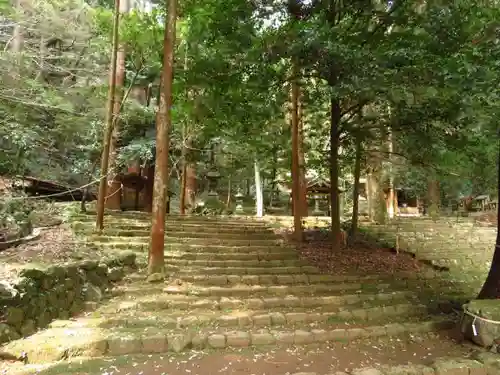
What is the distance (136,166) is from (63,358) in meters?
11.8

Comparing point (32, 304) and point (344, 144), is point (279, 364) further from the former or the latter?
point (344, 144)

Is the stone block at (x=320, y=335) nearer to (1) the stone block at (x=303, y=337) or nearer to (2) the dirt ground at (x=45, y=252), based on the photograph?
(1) the stone block at (x=303, y=337)

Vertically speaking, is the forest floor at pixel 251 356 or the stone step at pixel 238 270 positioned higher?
the stone step at pixel 238 270

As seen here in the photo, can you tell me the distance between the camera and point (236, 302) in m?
A: 5.97

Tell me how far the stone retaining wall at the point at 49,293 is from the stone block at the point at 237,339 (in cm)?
236

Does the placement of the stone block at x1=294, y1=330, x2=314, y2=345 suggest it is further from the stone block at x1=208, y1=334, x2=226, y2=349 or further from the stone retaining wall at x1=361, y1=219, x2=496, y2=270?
the stone retaining wall at x1=361, y1=219, x2=496, y2=270

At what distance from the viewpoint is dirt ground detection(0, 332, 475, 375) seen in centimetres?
389

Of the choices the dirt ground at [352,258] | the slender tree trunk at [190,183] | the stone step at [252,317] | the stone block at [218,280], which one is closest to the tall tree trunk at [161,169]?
the stone block at [218,280]

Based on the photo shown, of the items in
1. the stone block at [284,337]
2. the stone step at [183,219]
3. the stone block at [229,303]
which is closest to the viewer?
the stone block at [284,337]

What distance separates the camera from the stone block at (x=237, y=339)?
15.4 ft

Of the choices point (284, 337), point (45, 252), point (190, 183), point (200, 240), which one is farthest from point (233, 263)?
point (190, 183)

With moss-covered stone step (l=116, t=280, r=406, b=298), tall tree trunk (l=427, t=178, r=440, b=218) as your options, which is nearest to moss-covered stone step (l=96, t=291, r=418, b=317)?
moss-covered stone step (l=116, t=280, r=406, b=298)

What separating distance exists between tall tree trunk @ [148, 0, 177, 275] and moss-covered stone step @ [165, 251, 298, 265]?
110cm

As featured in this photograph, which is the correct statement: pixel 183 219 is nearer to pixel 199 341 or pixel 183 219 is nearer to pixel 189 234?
pixel 189 234
